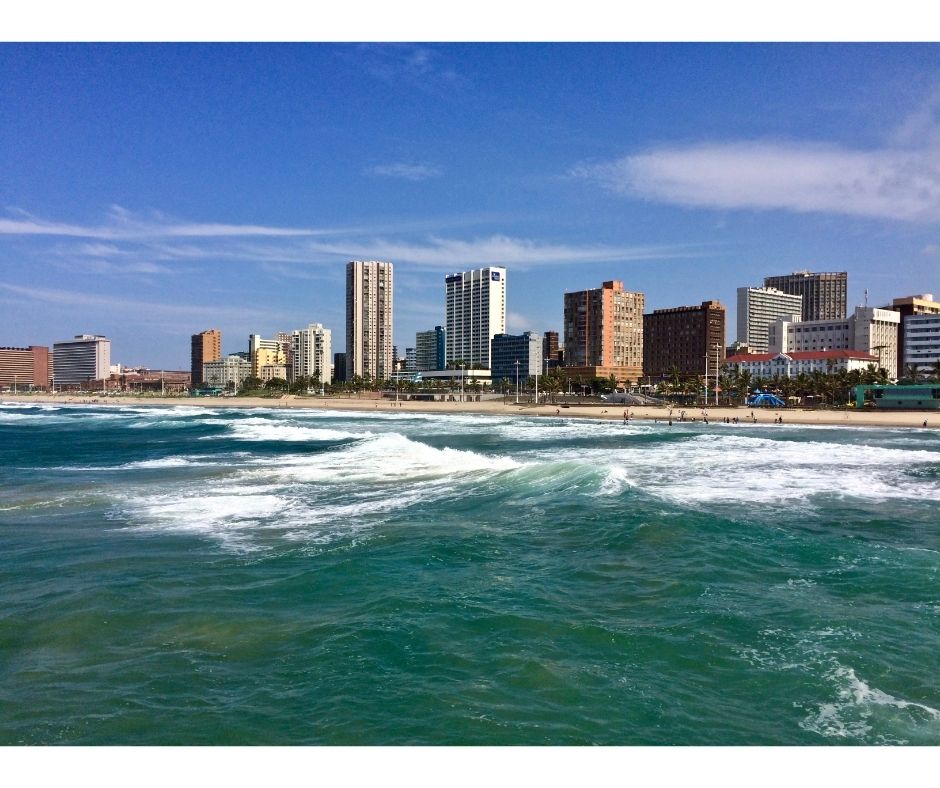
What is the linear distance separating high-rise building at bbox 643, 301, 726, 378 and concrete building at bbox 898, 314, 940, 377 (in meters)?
40.6

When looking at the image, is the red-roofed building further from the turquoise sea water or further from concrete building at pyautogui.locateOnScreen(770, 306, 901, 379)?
the turquoise sea water

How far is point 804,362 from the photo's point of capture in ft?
493

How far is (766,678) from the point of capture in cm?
878

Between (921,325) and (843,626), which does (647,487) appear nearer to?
(843,626)

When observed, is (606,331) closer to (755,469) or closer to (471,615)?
(755,469)

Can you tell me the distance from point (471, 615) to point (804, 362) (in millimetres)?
157406

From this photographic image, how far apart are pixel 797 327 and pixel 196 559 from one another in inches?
7499

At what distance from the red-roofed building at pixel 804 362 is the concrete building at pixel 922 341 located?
26.3ft

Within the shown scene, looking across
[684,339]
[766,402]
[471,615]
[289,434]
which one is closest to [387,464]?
[471,615]

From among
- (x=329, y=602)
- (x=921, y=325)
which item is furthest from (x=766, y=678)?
(x=921, y=325)

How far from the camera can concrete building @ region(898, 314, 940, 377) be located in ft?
485

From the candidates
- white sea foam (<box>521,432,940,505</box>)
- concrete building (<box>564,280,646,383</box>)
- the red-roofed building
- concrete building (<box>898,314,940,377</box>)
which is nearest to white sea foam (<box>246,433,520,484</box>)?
white sea foam (<box>521,432,940,505</box>)

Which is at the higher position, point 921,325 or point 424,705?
point 921,325

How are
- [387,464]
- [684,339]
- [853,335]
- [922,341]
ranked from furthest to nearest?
[684,339] < [853,335] < [922,341] < [387,464]
